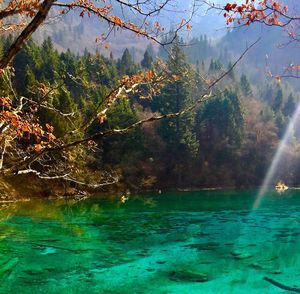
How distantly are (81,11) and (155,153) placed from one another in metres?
49.5

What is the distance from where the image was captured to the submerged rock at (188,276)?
11406 mm

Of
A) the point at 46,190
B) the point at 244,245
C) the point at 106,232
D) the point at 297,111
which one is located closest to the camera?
the point at 244,245

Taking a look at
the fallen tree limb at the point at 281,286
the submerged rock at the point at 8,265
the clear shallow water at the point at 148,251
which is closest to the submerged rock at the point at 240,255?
the clear shallow water at the point at 148,251

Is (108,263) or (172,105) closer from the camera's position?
(108,263)

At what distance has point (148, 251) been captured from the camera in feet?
50.3

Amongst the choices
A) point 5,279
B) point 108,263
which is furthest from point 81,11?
point 108,263

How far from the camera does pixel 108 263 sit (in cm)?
1344

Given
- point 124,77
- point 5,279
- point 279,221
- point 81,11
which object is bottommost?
point 279,221

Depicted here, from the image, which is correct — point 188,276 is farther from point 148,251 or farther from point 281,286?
point 148,251

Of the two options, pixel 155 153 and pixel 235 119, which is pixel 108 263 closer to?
pixel 155 153

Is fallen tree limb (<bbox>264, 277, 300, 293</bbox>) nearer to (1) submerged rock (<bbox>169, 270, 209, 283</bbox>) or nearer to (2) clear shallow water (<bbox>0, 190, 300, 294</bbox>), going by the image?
(2) clear shallow water (<bbox>0, 190, 300, 294</bbox>)

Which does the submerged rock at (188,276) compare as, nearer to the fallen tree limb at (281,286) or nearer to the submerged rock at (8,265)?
the fallen tree limb at (281,286)

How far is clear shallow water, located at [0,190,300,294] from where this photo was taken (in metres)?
11.1

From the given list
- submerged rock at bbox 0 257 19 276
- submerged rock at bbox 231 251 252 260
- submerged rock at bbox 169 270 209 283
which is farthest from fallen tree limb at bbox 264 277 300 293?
submerged rock at bbox 0 257 19 276
